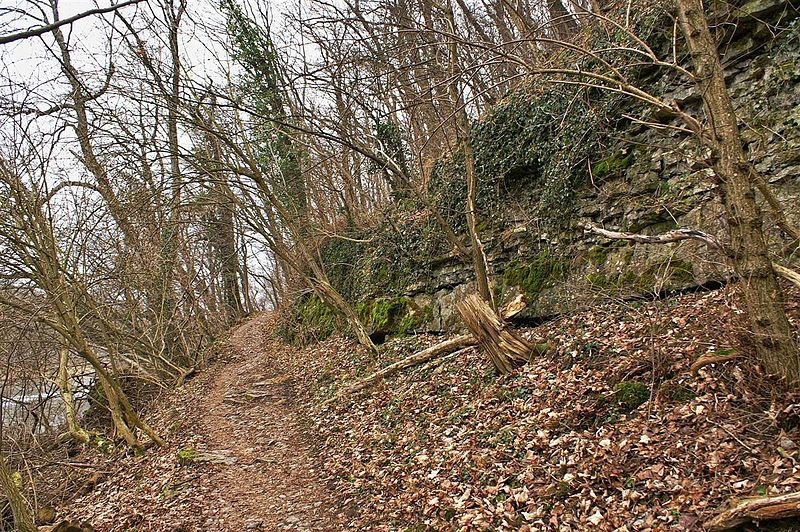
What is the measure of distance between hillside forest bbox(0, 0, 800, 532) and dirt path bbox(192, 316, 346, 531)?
63 mm

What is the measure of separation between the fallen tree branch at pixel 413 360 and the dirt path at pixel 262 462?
1.23 m

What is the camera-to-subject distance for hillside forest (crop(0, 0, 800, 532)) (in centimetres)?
381

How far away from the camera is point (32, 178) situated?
8.72m

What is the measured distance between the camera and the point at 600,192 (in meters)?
7.36

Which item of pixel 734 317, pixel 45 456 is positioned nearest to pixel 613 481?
pixel 734 317

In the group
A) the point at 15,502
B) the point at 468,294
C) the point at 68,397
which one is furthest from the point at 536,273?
the point at 68,397

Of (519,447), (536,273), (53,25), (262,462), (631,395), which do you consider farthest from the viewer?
(536,273)

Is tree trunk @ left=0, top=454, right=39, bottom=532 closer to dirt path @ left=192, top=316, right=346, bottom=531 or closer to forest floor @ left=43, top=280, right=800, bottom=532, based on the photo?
forest floor @ left=43, top=280, right=800, bottom=532

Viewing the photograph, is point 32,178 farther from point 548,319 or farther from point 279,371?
point 548,319

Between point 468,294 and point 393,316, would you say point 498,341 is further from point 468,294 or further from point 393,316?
point 393,316

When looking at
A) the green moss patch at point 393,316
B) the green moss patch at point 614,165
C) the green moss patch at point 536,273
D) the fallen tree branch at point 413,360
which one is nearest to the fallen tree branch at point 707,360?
the green moss patch at point 536,273

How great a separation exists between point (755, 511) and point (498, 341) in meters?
3.89

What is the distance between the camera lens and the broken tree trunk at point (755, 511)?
9.24 feet

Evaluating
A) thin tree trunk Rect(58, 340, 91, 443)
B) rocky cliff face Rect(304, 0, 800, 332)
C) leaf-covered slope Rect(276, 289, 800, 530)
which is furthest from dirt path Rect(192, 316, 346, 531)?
rocky cliff face Rect(304, 0, 800, 332)
